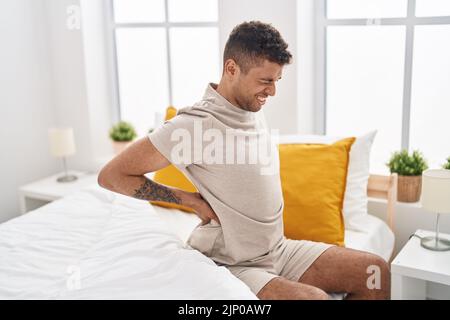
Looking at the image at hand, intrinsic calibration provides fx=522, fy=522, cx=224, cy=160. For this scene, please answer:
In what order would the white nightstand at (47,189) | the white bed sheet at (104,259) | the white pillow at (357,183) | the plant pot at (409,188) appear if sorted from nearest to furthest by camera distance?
the white bed sheet at (104,259) < the white pillow at (357,183) < the plant pot at (409,188) < the white nightstand at (47,189)

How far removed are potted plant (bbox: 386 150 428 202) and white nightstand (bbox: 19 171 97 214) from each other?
5.46ft

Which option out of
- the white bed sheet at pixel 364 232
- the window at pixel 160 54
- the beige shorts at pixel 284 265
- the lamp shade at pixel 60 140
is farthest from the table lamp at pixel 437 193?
the lamp shade at pixel 60 140

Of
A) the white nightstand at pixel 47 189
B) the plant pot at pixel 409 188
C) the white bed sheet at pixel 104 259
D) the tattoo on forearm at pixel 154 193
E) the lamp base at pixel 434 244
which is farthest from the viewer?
the white nightstand at pixel 47 189

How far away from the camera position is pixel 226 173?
158cm

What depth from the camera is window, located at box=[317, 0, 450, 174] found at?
228cm

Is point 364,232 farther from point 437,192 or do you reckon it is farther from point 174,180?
point 174,180

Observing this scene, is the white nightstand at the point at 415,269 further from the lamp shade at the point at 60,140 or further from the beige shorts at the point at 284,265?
the lamp shade at the point at 60,140

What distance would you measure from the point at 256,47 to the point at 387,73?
103 centimetres

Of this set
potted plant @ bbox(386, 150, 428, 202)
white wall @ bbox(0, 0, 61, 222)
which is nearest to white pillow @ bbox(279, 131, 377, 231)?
potted plant @ bbox(386, 150, 428, 202)

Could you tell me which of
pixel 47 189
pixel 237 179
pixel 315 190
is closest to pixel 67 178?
pixel 47 189

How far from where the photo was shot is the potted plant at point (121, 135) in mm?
3119

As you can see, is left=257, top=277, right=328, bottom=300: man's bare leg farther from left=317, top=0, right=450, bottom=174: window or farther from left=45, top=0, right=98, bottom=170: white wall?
left=45, top=0, right=98, bottom=170: white wall

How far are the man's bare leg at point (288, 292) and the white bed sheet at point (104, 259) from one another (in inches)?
4.6
